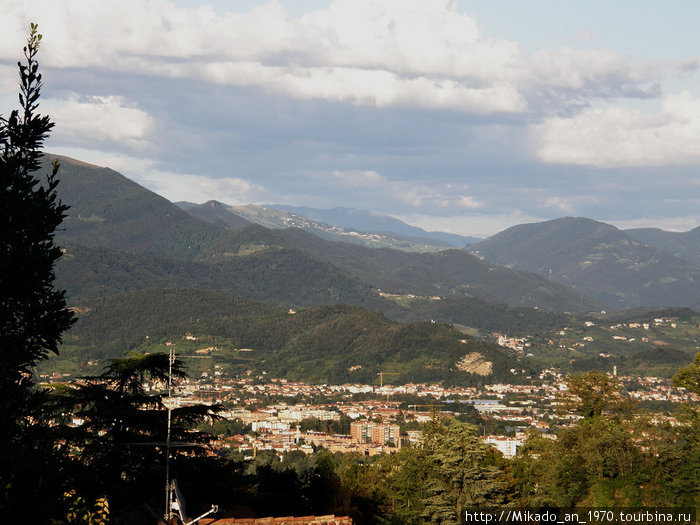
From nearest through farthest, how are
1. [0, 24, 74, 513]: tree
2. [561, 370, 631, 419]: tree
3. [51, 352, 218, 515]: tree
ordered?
1. [0, 24, 74, 513]: tree
2. [51, 352, 218, 515]: tree
3. [561, 370, 631, 419]: tree

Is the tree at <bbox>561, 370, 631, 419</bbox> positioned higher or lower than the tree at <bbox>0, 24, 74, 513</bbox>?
lower

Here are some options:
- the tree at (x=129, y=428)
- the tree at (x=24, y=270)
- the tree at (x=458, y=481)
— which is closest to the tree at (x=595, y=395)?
the tree at (x=458, y=481)

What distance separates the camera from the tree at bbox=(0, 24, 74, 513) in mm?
21547

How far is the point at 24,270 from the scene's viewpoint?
72.3 feet

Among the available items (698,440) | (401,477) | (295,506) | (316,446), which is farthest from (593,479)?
(316,446)

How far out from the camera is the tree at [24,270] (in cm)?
2155

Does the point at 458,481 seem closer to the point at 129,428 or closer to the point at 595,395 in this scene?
the point at 129,428

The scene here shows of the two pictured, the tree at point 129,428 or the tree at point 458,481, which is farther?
the tree at point 458,481

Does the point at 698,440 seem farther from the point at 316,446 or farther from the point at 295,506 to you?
the point at 316,446

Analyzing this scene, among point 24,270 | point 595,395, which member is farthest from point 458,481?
point 24,270

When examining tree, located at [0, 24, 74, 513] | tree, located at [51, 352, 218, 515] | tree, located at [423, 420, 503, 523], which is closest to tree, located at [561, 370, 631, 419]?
tree, located at [423, 420, 503, 523]

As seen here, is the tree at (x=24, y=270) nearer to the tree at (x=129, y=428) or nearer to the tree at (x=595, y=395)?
the tree at (x=129, y=428)

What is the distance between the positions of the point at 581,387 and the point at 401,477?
22.8 metres

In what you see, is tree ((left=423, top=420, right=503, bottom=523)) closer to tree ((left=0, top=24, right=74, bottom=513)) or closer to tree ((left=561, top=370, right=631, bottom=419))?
tree ((left=561, top=370, right=631, bottom=419))
